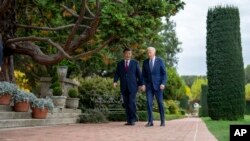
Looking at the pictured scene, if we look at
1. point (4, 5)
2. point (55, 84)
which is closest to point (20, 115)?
point (4, 5)

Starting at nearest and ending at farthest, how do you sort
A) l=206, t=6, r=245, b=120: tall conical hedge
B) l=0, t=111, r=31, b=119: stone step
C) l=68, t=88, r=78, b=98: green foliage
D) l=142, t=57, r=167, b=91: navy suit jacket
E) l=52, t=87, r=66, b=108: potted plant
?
l=0, t=111, r=31, b=119: stone step
l=142, t=57, r=167, b=91: navy suit jacket
l=52, t=87, r=66, b=108: potted plant
l=206, t=6, r=245, b=120: tall conical hedge
l=68, t=88, r=78, b=98: green foliage

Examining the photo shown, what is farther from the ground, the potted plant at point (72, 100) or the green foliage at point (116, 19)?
the green foliage at point (116, 19)

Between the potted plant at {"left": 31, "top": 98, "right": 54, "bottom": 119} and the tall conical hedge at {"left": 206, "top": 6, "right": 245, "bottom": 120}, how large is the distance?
20.5 feet

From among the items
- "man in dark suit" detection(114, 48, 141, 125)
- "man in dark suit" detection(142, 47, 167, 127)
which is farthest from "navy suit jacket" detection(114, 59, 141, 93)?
"man in dark suit" detection(142, 47, 167, 127)

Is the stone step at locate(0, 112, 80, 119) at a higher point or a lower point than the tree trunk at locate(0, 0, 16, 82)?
lower

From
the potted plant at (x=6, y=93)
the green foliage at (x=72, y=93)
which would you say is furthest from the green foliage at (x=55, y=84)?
the potted plant at (x=6, y=93)

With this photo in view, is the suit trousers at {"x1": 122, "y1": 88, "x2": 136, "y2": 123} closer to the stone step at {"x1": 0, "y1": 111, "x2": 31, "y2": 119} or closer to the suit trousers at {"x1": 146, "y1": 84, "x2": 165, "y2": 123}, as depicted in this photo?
the suit trousers at {"x1": 146, "y1": 84, "x2": 165, "y2": 123}

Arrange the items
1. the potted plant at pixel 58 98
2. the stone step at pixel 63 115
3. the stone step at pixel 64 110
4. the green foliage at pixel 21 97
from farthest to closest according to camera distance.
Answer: the potted plant at pixel 58 98 → the stone step at pixel 64 110 → the stone step at pixel 63 115 → the green foliage at pixel 21 97

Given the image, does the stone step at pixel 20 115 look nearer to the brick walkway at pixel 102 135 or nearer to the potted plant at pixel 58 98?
the brick walkway at pixel 102 135

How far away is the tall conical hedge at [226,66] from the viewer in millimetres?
14586

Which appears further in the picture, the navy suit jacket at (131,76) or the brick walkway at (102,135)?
the navy suit jacket at (131,76)

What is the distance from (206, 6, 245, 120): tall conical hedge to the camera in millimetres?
14586

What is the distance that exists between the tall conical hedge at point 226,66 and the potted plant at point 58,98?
5.02 metres

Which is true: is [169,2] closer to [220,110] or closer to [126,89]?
[126,89]
